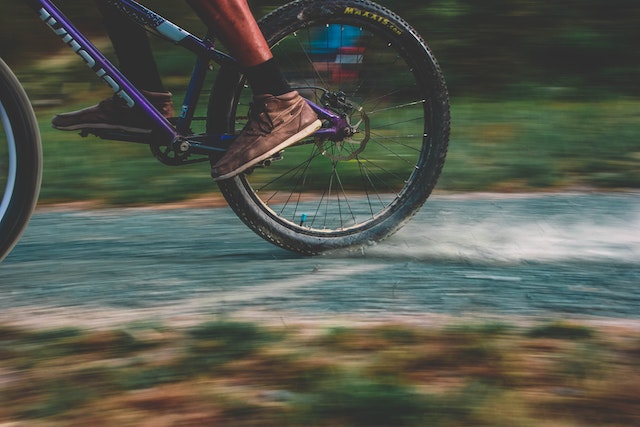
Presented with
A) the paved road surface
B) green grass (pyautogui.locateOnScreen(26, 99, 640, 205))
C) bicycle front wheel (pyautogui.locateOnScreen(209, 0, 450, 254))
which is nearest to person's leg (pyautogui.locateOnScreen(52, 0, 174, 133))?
bicycle front wheel (pyautogui.locateOnScreen(209, 0, 450, 254))

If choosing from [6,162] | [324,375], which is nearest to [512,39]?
[6,162]

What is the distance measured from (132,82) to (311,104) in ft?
2.18

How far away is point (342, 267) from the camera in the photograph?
11.7ft

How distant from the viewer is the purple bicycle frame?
3451 millimetres

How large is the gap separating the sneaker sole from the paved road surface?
0.33 meters

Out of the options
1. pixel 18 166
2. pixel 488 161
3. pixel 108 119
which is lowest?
pixel 488 161

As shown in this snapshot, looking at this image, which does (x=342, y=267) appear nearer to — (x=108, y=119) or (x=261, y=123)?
(x=261, y=123)

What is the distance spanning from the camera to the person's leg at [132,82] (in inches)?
143

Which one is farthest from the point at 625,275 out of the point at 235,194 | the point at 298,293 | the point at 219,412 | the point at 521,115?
the point at 521,115

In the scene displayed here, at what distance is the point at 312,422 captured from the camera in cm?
226

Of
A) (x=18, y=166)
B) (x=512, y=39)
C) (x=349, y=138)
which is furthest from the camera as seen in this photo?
(x=512, y=39)

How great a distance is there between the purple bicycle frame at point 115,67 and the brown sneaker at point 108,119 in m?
0.05

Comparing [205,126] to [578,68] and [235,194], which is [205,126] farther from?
[578,68]

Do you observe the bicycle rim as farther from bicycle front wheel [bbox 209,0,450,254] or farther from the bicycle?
bicycle front wheel [bbox 209,0,450,254]
